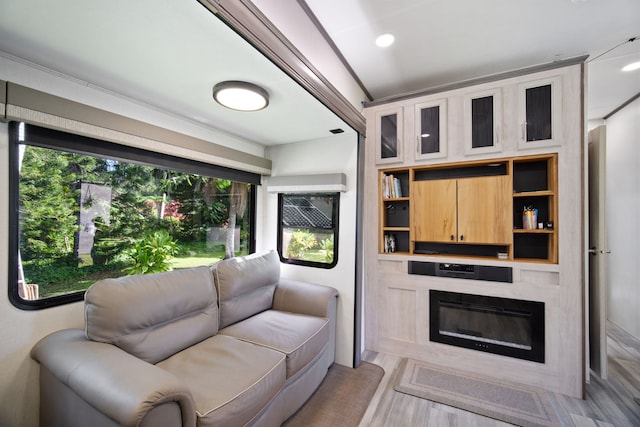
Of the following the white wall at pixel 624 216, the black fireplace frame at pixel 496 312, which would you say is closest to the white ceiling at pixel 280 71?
the white wall at pixel 624 216

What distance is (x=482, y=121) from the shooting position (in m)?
2.30

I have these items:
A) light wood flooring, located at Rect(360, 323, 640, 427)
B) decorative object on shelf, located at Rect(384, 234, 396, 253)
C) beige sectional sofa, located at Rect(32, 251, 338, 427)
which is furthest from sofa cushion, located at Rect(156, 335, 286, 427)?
decorative object on shelf, located at Rect(384, 234, 396, 253)

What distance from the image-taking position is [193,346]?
1763 millimetres

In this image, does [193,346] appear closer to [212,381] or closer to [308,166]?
[212,381]

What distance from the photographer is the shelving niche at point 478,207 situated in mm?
2227

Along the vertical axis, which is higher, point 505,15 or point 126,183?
point 505,15

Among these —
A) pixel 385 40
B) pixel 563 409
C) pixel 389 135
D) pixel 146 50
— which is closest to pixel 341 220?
pixel 389 135

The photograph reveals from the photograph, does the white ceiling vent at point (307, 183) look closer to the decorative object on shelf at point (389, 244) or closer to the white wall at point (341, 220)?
the white wall at point (341, 220)

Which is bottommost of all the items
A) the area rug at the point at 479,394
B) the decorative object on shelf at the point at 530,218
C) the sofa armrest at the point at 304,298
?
the area rug at the point at 479,394

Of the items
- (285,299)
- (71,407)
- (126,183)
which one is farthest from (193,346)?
(126,183)

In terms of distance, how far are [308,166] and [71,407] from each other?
245 cm

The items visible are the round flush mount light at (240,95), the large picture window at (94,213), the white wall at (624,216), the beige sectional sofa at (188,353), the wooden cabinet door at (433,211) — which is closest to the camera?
the beige sectional sofa at (188,353)

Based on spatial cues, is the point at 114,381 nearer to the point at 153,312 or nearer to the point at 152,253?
the point at 153,312

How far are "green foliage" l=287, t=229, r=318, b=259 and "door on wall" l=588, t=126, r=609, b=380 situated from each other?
254 cm
